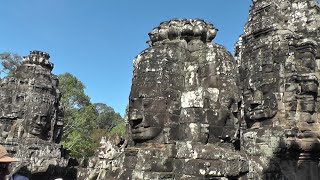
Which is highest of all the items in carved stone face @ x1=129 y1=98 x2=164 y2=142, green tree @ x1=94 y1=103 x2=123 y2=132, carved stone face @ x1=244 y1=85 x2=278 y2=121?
green tree @ x1=94 y1=103 x2=123 y2=132

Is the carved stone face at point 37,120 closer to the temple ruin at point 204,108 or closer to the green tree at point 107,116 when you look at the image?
the temple ruin at point 204,108

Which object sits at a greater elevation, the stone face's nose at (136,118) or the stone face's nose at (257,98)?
the stone face's nose at (257,98)

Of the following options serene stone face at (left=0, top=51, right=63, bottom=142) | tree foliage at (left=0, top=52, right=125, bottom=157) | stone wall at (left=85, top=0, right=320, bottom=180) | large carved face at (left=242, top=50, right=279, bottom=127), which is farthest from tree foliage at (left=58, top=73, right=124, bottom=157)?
stone wall at (left=85, top=0, right=320, bottom=180)

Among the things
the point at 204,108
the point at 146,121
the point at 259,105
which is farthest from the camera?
the point at 259,105

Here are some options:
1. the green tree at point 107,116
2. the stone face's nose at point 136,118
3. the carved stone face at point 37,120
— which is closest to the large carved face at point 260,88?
the stone face's nose at point 136,118

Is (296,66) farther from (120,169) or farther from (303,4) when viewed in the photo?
Answer: (120,169)

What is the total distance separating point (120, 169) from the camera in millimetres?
5746

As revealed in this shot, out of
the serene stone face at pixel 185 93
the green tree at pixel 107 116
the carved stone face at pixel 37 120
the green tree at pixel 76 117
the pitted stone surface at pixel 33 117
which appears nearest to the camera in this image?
the serene stone face at pixel 185 93

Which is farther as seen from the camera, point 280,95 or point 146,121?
point 280,95

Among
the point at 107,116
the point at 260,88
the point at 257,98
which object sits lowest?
the point at 257,98

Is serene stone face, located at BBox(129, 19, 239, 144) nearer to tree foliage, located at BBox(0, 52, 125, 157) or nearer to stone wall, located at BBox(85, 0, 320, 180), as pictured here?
stone wall, located at BBox(85, 0, 320, 180)

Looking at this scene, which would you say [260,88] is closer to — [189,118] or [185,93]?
[185,93]

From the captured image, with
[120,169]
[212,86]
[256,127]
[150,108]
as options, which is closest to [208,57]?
[212,86]

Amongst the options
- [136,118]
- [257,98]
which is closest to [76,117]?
[257,98]
